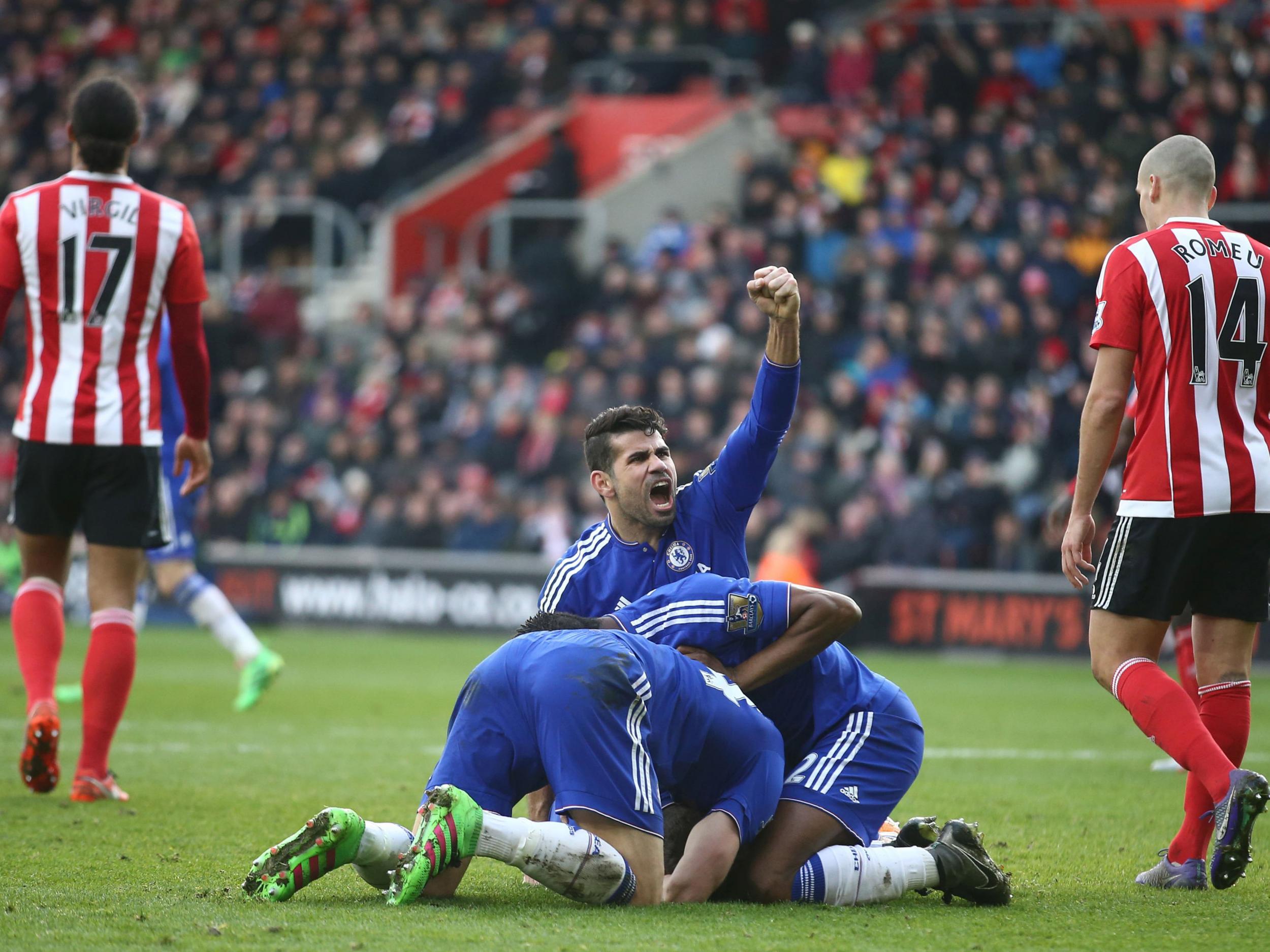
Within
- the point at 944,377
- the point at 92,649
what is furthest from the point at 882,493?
the point at 92,649

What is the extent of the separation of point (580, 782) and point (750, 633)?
0.65 meters

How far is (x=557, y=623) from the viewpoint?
15.1 feet

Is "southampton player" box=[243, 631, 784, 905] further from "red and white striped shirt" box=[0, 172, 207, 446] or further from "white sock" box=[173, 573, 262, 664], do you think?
"white sock" box=[173, 573, 262, 664]

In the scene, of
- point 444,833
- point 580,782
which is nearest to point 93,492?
point 444,833

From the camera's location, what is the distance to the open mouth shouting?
517 centimetres

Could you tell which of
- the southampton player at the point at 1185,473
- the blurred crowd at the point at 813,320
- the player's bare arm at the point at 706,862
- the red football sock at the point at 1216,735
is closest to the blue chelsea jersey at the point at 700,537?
the player's bare arm at the point at 706,862

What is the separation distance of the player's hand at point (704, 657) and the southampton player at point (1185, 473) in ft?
3.43

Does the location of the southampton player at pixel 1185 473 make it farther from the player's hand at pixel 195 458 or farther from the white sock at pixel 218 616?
the white sock at pixel 218 616

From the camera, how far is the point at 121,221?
6.13 meters

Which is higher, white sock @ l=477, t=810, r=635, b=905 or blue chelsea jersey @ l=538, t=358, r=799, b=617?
blue chelsea jersey @ l=538, t=358, r=799, b=617

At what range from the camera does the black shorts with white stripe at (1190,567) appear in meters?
4.80

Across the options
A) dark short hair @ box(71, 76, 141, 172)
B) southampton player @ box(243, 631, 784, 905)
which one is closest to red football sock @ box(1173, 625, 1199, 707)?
southampton player @ box(243, 631, 784, 905)

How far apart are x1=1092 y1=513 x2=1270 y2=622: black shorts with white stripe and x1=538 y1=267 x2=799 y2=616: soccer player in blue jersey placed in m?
1.11

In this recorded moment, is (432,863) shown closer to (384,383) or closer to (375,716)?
(375,716)
